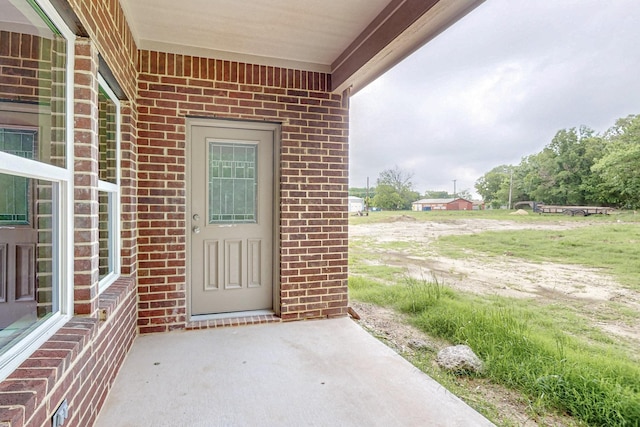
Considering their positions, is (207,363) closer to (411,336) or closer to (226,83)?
(411,336)

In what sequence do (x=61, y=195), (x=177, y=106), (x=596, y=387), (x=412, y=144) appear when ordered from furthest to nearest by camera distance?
1. (x=412, y=144)
2. (x=177, y=106)
3. (x=596, y=387)
4. (x=61, y=195)

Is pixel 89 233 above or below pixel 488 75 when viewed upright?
below

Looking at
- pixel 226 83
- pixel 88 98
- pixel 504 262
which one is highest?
pixel 226 83

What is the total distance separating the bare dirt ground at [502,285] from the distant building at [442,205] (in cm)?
25

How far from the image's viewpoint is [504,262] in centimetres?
471

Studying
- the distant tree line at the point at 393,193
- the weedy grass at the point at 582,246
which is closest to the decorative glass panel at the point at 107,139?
the weedy grass at the point at 582,246

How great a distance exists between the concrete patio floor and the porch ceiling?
7.84 ft

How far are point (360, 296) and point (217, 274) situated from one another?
207 centimetres

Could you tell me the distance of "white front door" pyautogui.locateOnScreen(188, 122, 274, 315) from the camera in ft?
10.6

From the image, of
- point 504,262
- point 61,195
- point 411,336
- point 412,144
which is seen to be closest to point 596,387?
point 411,336

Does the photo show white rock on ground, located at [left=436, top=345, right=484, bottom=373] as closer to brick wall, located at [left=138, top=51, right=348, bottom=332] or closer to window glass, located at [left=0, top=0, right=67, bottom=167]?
brick wall, located at [left=138, top=51, right=348, bottom=332]

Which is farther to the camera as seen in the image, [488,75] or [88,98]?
[488,75]

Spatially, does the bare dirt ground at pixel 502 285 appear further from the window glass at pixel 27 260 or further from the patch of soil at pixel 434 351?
the window glass at pixel 27 260

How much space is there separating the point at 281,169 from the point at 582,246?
3175mm
